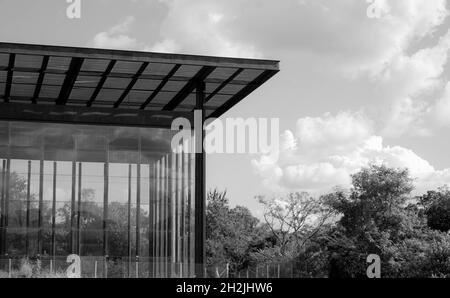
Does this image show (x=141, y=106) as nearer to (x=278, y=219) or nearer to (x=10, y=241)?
(x=10, y=241)

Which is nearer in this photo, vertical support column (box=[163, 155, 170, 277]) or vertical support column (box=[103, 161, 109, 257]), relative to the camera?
vertical support column (box=[103, 161, 109, 257])

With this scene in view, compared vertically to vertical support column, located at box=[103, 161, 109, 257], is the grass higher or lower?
lower

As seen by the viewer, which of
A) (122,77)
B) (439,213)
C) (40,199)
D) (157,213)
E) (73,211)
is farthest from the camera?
(439,213)

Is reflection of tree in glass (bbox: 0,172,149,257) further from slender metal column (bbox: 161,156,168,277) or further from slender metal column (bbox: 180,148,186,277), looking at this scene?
slender metal column (bbox: 180,148,186,277)

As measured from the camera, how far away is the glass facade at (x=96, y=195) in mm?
33656

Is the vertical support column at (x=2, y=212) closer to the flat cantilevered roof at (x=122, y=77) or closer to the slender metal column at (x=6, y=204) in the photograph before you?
the slender metal column at (x=6, y=204)

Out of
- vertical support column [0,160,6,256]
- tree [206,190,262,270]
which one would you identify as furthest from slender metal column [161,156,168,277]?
tree [206,190,262,270]

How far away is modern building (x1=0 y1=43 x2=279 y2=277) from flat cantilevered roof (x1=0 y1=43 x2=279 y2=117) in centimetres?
6

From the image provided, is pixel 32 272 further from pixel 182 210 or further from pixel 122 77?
pixel 122 77

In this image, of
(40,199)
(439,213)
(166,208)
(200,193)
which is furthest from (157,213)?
(439,213)

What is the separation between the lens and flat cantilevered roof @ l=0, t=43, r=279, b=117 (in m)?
30.6

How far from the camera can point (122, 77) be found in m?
33.2

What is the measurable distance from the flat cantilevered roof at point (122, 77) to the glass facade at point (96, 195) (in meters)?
1.96

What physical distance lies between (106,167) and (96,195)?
137cm
